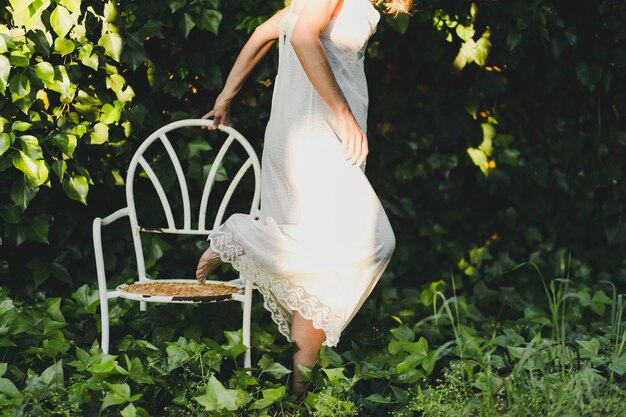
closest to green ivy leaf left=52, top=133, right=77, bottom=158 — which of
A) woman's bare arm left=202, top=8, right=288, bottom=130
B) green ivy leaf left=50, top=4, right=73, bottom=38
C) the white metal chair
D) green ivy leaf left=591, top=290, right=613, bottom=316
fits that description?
the white metal chair

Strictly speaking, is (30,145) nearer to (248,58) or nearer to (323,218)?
(248,58)

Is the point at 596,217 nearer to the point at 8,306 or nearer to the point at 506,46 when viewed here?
the point at 506,46

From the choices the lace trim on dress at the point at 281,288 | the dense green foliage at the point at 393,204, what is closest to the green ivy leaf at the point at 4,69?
the dense green foliage at the point at 393,204

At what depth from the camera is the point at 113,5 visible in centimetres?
316

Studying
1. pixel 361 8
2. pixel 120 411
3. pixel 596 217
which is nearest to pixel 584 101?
pixel 596 217

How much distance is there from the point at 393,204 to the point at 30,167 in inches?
63.0

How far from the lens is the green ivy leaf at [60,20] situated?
9.75ft

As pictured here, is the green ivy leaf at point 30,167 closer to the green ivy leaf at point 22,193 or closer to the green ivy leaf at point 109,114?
the green ivy leaf at point 22,193

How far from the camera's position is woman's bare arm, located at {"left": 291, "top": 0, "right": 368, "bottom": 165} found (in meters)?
2.37

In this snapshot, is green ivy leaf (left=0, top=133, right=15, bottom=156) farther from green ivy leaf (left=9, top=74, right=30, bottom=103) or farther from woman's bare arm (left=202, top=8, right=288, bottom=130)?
woman's bare arm (left=202, top=8, right=288, bottom=130)

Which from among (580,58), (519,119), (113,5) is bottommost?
(519,119)

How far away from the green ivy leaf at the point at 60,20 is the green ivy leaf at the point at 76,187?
533mm

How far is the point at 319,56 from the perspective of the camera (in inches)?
93.2

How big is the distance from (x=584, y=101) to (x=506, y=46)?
1.99ft
